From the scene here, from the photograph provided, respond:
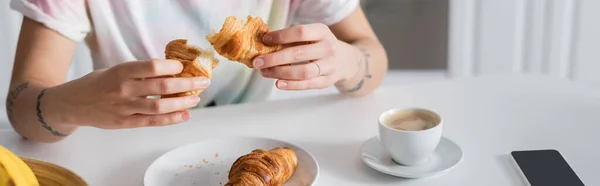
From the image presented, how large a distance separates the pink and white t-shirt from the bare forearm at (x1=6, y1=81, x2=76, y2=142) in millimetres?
147

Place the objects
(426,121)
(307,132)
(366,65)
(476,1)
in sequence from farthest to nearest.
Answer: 1. (476,1)
2. (366,65)
3. (307,132)
4. (426,121)

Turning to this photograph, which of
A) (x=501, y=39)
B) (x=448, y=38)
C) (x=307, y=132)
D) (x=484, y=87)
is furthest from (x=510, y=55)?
(x=307, y=132)

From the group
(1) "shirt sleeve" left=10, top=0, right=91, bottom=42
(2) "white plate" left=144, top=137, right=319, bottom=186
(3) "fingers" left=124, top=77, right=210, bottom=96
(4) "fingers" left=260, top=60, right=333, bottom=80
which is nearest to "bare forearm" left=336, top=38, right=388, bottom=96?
(4) "fingers" left=260, top=60, right=333, bottom=80

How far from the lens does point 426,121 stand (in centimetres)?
96

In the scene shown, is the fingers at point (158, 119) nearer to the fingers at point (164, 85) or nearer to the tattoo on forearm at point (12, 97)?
the fingers at point (164, 85)

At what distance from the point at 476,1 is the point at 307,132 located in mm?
1114

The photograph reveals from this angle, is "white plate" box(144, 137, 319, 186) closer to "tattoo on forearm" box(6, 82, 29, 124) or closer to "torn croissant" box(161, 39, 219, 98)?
"torn croissant" box(161, 39, 219, 98)

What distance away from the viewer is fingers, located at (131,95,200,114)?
34.1 inches

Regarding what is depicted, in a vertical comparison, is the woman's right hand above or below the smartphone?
above

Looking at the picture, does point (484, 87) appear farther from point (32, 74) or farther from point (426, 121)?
point (32, 74)

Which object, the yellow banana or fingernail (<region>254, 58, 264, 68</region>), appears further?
fingernail (<region>254, 58, 264, 68</region>)

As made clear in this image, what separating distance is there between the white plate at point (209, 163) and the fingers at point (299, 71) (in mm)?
97

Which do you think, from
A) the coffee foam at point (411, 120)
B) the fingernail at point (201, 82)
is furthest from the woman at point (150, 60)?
the coffee foam at point (411, 120)

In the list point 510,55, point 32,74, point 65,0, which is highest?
point 65,0
